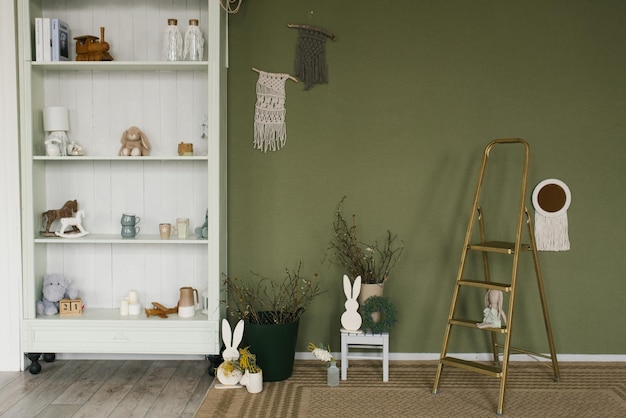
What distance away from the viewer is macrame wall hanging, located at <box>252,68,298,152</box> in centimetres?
413

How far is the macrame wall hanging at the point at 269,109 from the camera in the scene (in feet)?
13.5

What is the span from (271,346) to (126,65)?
6.11 ft

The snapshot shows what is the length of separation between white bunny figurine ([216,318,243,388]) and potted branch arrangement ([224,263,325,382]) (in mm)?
124

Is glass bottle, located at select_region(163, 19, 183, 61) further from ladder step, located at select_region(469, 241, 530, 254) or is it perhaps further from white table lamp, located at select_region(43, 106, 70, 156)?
ladder step, located at select_region(469, 241, 530, 254)

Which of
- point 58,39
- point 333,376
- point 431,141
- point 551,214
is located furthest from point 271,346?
point 58,39

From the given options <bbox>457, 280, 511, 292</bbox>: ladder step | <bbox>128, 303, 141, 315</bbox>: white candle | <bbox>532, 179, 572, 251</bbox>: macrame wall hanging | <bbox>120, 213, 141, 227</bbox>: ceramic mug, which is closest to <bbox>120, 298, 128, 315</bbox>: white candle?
<bbox>128, 303, 141, 315</bbox>: white candle

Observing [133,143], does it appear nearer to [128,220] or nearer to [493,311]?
[128,220]

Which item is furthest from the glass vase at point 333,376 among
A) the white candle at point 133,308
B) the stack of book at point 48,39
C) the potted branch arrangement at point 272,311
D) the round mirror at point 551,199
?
the stack of book at point 48,39

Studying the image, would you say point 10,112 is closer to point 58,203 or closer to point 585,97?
point 58,203

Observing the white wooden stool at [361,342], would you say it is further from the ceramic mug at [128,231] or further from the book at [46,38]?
the book at [46,38]

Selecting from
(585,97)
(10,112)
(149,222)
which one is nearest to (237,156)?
(149,222)

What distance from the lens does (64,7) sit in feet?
13.6

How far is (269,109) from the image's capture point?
413cm

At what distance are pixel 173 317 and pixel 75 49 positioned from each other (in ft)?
5.87
